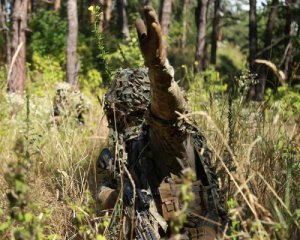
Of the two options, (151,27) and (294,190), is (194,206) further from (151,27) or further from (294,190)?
(151,27)

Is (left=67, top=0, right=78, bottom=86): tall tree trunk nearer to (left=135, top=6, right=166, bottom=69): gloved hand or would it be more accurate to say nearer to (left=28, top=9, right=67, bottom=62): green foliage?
(left=28, top=9, right=67, bottom=62): green foliage

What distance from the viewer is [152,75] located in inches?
66.6

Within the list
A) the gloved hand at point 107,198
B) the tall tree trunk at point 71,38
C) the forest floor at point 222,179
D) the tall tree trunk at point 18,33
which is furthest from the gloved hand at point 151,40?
the tall tree trunk at point 71,38

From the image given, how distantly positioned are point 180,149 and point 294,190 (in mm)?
601

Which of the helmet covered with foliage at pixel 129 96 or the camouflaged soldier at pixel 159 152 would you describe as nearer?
the camouflaged soldier at pixel 159 152

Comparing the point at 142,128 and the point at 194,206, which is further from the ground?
the point at 142,128

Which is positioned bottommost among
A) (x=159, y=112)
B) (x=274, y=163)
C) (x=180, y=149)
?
(x=274, y=163)

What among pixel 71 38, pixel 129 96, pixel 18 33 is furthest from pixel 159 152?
pixel 71 38

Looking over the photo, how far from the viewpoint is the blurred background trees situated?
5633mm

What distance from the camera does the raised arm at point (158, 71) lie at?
5.04 feet

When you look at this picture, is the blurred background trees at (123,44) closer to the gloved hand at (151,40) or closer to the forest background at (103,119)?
the forest background at (103,119)

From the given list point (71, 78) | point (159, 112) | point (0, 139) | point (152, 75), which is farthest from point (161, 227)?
point (71, 78)

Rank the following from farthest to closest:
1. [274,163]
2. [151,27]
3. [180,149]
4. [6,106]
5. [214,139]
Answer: [6,106] → [214,139] → [274,163] → [180,149] → [151,27]

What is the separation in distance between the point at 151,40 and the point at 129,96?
68 centimetres
